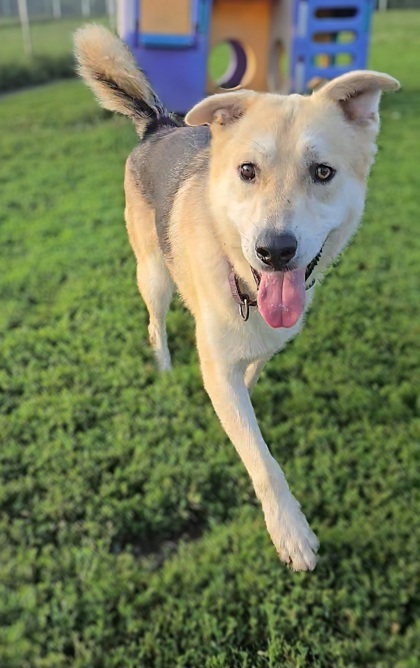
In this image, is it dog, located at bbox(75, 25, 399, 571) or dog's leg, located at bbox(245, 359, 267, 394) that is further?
dog's leg, located at bbox(245, 359, 267, 394)

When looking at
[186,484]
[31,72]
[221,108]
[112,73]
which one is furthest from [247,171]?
[31,72]

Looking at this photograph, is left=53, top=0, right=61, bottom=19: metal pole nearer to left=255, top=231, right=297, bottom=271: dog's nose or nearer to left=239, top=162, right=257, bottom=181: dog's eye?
left=239, top=162, right=257, bottom=181: dog's eye

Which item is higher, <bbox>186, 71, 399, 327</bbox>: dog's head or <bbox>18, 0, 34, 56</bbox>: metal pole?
<bbox>186, 71, 399, 327</bbox>: dog's head

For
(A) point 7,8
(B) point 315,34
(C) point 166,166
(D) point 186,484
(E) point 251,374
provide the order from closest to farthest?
1. (C) point 166,166
2. (E) point 251,374
3. (D) point 186,484
4. (B) point 315,34
5. (A) point 7,8

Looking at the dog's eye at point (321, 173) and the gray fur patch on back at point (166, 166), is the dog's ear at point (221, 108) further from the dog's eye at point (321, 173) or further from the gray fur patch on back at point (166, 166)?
the gray fur patch on back at point (166, 166)

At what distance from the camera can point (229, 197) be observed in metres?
2.37

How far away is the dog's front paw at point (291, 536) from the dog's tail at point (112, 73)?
141cm

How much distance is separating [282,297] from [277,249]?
0.43 feet

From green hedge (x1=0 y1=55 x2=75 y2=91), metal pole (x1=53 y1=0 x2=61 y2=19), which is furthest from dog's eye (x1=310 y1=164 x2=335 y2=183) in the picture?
metal pole (x1=53 y1=0 x2=61 y2=19)

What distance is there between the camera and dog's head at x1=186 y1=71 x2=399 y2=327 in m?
2.03

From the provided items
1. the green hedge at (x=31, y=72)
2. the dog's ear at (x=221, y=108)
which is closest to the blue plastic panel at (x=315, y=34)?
the dog's ear at (x=221, y=108)

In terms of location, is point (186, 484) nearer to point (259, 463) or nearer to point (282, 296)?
point (259, 463)

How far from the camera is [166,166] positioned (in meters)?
2.90

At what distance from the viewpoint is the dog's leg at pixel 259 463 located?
7.21 feet
